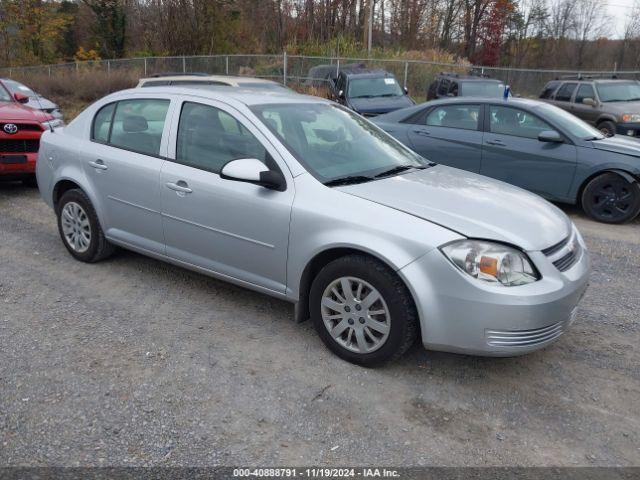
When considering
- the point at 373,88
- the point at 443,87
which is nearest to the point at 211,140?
the point at 373,88

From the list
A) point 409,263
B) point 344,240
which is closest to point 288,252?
point 344,240

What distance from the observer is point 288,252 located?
12.2 feet

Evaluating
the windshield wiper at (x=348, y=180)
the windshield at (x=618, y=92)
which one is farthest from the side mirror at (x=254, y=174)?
the windshield at (x=618, y=92)

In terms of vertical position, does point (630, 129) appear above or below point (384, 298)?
above

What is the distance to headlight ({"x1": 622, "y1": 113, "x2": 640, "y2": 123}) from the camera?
Answer: 1302 cm

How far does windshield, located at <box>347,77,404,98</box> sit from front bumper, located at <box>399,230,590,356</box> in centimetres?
1167

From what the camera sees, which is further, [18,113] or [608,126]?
[608,126]

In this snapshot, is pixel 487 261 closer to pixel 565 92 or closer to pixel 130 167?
pixel 130 167

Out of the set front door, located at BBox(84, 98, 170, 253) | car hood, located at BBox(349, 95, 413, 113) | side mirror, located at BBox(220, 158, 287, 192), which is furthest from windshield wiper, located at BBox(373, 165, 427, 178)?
car hood, located at BBox(349, 95, 413, 113)

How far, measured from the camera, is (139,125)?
15.7 feet

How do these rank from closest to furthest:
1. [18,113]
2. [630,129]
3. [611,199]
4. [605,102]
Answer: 1. [611,199]
2. [18,113]
3. [630,129]
4. [605,102]

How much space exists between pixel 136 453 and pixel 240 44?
30408mm

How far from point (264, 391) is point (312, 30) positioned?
31.8 m

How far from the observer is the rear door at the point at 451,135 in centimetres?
802
